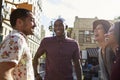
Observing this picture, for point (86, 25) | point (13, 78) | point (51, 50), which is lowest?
point (13, 78)

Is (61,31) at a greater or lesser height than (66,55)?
greater

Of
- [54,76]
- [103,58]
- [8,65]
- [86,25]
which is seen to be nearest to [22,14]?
[8,65]

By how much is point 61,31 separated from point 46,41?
0.33 m

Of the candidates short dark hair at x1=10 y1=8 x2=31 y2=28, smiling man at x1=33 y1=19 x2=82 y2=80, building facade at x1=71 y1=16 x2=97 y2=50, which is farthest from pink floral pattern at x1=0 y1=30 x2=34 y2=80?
building facade at x1=71 y1=16 x2=97 y2=50

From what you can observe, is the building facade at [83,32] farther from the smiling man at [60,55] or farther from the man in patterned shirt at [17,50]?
the man in patterned shirt at [17,50]

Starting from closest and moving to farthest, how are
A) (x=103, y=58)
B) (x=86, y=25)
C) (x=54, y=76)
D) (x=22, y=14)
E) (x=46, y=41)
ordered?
(x=22, y=14) < (x=103, y=58) < (x=54, y=76) < (x=46, y=41) < (x=86, y=25)

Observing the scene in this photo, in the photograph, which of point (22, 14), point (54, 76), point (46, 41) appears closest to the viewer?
point (22, 14)

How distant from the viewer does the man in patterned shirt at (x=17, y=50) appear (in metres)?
3.34

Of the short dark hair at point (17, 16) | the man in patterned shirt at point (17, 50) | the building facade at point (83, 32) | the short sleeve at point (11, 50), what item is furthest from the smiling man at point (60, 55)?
the building facade at point (83, 32)

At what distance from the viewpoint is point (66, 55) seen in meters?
5.45

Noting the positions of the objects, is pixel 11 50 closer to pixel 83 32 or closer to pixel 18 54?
pixel 18 54

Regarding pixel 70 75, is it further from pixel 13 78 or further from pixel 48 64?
pixel 13 78

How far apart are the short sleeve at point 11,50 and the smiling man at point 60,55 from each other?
1.95 meters

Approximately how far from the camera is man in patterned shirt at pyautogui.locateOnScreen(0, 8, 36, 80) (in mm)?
3344
